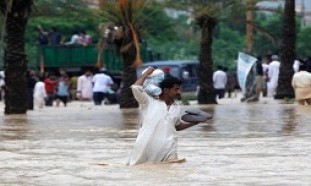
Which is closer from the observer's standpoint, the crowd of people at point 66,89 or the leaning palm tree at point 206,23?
the leaning palm tree at point 206,23

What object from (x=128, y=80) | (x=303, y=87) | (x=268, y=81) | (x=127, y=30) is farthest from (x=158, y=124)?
(x=268, y=81)

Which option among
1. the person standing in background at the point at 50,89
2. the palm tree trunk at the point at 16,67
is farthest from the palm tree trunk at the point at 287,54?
the palm tree trunk at the point at 16,67

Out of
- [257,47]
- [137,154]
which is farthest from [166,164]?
[257,47]

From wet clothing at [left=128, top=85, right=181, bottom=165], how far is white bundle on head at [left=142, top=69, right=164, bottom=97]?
0.23 feet

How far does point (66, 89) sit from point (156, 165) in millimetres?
24137

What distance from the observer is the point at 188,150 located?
48.4 feet

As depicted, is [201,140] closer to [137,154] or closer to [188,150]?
[188,150]

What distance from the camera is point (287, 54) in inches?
1352

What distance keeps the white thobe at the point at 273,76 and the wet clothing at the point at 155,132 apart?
24.6 meters

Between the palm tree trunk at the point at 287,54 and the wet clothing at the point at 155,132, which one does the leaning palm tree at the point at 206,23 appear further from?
the wet clothing at the point at 155,132

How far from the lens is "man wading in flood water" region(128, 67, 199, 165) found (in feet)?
39.7

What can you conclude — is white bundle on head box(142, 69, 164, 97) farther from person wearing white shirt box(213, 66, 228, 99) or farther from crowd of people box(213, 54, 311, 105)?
person wearing white shirt box(213, 66, 228, 99)

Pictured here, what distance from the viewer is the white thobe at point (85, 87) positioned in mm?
37812

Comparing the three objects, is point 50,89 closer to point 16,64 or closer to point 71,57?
point 71,57
